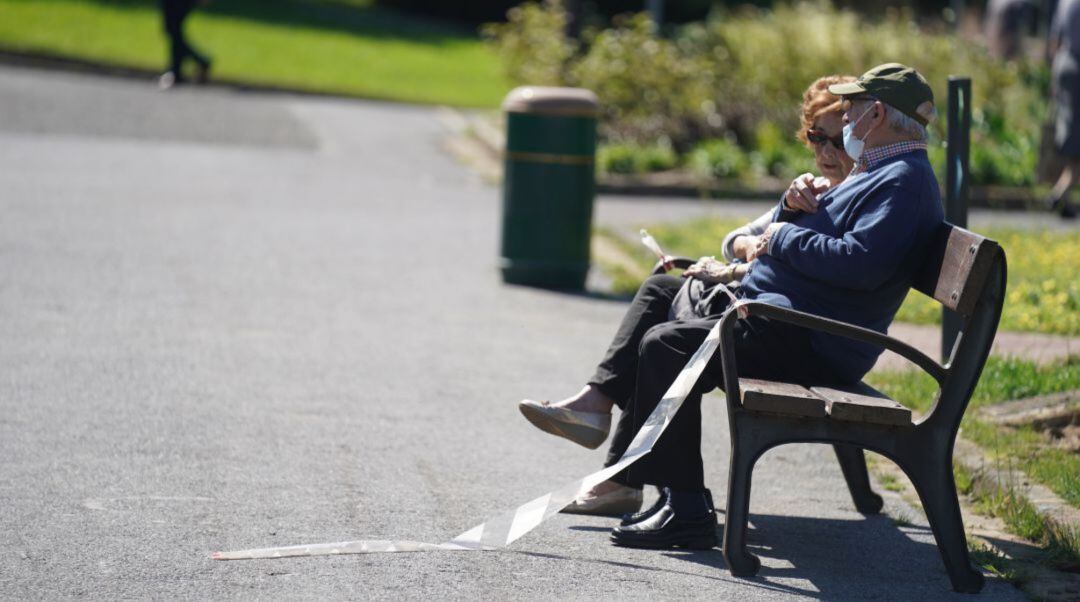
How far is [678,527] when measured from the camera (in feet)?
15.2

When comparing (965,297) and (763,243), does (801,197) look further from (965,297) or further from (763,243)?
(965,297)

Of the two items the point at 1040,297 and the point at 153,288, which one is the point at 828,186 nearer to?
the point at 1040,297

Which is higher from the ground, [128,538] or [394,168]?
[128,538]

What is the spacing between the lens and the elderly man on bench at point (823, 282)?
4.41 metres

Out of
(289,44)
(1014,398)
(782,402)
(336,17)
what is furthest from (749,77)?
(336,17)

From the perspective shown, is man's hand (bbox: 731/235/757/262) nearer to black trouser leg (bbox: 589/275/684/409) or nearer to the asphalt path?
black trouser leg (bbox: 589/275/684/409)

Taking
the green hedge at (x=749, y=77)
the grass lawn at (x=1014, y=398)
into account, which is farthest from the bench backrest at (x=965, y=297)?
the green hedge at (x=749, y=77)

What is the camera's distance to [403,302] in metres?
8.75

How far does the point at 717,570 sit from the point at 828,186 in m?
1.34

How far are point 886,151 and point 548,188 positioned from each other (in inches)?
196

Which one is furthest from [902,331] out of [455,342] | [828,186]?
[828,186]

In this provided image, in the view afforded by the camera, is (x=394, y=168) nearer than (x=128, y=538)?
No

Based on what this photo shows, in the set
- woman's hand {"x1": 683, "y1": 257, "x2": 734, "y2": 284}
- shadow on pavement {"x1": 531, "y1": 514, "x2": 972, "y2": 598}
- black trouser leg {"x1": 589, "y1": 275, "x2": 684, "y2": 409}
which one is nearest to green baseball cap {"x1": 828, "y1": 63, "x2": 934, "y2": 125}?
woman's hand {"x1": 683, "y1": 257, "x2": 734, "y2": 284}

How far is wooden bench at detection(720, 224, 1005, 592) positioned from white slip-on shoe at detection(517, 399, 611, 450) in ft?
2.47
